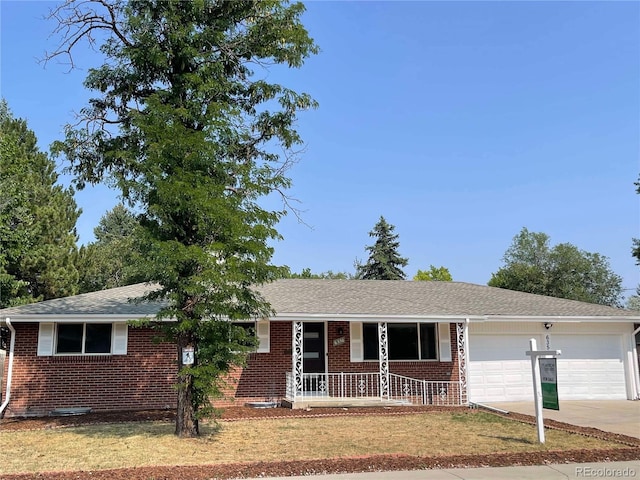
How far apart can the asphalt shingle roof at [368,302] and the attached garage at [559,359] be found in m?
0.59

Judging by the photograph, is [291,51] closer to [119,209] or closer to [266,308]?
[266,308]

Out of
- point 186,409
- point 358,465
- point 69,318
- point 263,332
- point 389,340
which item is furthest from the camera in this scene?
point 389,340

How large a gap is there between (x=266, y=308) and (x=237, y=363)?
123 cm

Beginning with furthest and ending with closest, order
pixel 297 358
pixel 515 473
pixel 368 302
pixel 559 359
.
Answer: pixel 559 359 < pixel 368 302 < pixel 297 358 < pixel 515 473

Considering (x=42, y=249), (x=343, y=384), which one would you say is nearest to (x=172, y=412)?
(x=343, y=384)

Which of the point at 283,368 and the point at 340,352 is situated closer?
the point at 283,368

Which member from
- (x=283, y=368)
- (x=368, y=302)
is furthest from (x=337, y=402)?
(x=368, y=302)

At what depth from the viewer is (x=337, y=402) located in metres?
14.0

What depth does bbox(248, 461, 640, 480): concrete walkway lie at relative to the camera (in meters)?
7.02

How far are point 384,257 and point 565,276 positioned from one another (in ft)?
51.5

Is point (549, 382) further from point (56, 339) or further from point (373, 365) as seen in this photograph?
point (56, 339)

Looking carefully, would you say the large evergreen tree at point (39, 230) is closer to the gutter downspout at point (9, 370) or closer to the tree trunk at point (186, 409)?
the gutter downspout at point (9, 370)

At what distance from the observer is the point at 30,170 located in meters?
23.5

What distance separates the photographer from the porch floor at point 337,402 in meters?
13.8
